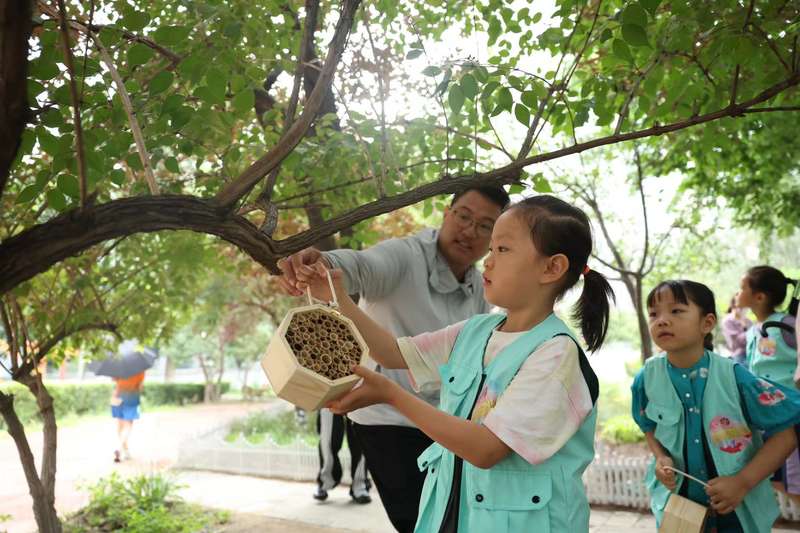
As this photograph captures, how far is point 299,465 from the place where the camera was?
25.9 ft

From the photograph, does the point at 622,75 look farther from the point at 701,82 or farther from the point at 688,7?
the point at 688,7

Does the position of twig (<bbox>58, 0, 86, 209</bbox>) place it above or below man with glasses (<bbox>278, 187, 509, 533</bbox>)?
above

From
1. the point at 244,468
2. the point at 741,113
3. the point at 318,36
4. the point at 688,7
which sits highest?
the point at 318,36

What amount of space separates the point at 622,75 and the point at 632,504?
4.22 metres

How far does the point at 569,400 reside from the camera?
1545mm

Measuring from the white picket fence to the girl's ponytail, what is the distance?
4421 mm

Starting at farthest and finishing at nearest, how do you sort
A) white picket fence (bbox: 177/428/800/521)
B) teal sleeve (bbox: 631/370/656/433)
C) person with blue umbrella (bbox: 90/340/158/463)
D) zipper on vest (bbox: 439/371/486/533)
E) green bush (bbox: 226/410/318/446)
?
1. green bush (bbox: 226/410/318/446)
2. person with blue umbrella (bbox: 90/340/158/463)
3. white picket fence (bbox: 177/428/800/521)
4. teal sleeve (bbox: 631/370/656/433)
5. zipper on vest (bbox: 439/371/486/533)

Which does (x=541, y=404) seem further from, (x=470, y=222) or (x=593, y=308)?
(x=470, y=222)

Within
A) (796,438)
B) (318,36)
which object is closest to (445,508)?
(796,438)

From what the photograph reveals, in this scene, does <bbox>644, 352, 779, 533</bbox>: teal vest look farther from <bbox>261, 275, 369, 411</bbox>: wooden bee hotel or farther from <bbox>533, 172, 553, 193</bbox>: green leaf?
<bbox>261, 275, 369, 411</bbox>: wooden bee hotel

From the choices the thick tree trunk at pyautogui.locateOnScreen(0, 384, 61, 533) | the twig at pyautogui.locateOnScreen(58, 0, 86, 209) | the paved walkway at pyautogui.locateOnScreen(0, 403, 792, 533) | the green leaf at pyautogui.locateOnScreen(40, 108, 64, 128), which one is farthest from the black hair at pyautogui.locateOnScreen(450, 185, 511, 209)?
the paved walkway at pyautogui.locateOnScreen(0, 403, 792, 533)

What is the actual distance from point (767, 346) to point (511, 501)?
3.64 meters

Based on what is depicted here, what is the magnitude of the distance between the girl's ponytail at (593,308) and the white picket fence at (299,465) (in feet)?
14.5

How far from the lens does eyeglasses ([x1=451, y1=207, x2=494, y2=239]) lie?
251 centimetres
